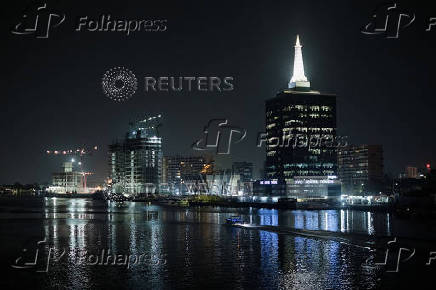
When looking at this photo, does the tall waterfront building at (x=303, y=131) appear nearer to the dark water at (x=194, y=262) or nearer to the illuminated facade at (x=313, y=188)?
the illuminated facade at (x=313, y=188)

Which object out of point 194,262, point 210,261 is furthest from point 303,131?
point 194,262

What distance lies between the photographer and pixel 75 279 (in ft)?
124

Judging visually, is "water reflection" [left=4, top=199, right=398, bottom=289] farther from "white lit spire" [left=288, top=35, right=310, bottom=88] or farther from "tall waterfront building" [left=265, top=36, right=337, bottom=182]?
"white lit spire" [left=288, top=35, right=310, bottom=88]

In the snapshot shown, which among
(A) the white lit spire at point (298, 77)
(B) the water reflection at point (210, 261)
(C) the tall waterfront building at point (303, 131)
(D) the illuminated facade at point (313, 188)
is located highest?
(A) the white lit spire at point (298, 77)

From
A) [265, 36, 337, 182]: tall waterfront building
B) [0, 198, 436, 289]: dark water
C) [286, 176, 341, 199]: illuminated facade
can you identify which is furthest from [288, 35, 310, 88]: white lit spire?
[0, 198, 436, 289]: dark water

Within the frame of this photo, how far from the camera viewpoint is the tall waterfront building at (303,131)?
187625mm

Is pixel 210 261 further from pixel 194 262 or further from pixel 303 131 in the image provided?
pixel 303 131

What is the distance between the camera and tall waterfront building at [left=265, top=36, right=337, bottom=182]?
18762cm

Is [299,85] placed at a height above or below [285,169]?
above

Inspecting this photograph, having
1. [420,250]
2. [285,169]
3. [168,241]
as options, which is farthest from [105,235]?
[285,169]

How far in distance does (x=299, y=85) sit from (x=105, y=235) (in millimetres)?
138779

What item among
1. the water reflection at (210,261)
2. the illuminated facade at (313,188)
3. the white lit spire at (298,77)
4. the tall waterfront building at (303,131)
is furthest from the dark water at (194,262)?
the white lit spire at (298,77)

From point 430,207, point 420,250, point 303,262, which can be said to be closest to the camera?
point 303,262

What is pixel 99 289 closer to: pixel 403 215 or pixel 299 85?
pixel 403 215
